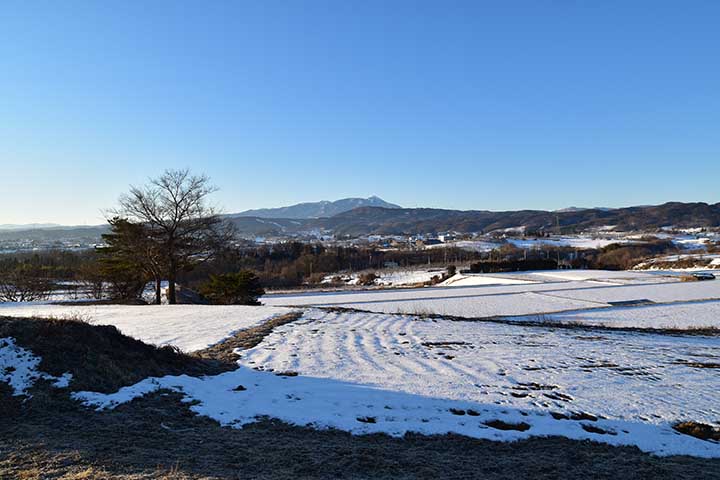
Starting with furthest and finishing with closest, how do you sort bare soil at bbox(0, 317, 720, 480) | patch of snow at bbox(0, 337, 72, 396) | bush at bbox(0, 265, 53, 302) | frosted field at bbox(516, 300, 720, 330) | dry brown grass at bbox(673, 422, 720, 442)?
bush at bbox(0, 265, 53, 302)
frosted field at bbox(516, 300, 720, 330)
patch of snow at bbox(0, 337, 72, 396)
dry brown grass at bbox(673, 422, 720, 442)
bare soil at bbox(0, 317, 720, 480)

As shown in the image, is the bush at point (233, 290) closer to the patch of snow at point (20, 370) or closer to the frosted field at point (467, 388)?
the frosted field at point (467, 388)

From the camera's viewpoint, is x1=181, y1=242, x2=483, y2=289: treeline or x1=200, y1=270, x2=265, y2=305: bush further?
x1=181, y1=242, x2=483, y2=289: treeline

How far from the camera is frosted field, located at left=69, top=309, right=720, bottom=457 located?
6.57 meters

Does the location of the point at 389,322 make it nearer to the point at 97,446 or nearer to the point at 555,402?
the point at 555,402

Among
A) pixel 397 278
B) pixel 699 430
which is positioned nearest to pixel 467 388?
pixel 699 430

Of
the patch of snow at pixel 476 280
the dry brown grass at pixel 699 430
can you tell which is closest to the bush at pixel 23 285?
the dry brown grass at pixel 699 430

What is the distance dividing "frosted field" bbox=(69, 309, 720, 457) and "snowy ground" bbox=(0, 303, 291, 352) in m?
2.10

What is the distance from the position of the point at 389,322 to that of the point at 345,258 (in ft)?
299

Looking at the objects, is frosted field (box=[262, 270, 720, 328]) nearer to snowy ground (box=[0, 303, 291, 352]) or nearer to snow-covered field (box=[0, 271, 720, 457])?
snow-covered field (box=[0, 271, 720, 457])

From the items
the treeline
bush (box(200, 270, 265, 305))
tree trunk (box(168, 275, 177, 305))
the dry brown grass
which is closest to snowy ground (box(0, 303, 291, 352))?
tree trunk (box(168, 275, 177, 305))

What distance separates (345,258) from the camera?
356 ft

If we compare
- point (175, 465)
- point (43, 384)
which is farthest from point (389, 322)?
point (175, 465)

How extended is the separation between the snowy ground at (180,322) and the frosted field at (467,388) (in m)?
2.10

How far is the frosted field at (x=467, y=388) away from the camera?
6.57 m
